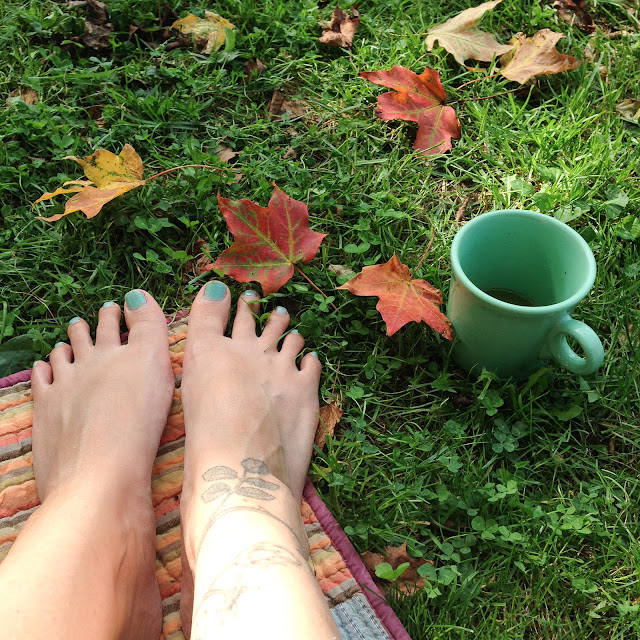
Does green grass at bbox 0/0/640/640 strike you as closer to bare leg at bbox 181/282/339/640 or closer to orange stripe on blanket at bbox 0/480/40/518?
bare leg at bbox 181/282/339/640

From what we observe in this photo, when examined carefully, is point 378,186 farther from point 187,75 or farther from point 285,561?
point 285,561

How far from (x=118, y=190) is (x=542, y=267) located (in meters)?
0.97

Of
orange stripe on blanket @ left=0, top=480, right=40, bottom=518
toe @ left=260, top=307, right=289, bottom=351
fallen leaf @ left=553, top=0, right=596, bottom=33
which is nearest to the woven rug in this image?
orange stripe on blanket @ left=0, top=480, right=40, bottom=518

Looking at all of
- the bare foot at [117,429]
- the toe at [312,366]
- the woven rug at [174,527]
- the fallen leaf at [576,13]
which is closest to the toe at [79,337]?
the bare foot at [117,429]

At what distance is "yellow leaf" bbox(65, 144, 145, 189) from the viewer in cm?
156

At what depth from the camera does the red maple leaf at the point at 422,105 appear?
1.70m

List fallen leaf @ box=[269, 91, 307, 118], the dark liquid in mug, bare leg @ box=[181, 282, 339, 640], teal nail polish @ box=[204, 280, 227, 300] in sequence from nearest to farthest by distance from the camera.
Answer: bare leg @ box=[181, 282, 339, 640], the dark liquid in mug, teal nail polish @ box=[204, 280, 227, 300], fallen leaf @ box=[269, 91, 307, 118]

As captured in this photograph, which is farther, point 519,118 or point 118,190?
point 519,118

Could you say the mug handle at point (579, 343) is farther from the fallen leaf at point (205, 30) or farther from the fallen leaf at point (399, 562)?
the fallen leaf at point (205, 30)

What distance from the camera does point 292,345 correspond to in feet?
4.91

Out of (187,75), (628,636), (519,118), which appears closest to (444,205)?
(519,118)

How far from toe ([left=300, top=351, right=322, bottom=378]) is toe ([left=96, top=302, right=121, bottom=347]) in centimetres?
42

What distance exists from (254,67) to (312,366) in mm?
920

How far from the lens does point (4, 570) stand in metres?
1.02
